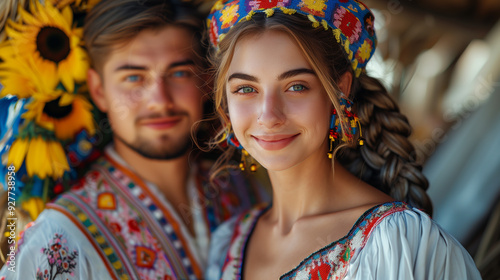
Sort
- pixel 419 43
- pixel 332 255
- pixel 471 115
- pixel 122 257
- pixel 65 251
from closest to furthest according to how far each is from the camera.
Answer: pixel 332 255 < pixel 65 251 < pixel 122 257 < pixel 471 115 < pixel 419 43

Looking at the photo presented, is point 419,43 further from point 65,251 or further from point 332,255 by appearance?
point 65,251

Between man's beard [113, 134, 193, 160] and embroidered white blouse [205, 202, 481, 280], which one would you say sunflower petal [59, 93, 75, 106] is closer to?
man's beard [113, 134, 193, 160]

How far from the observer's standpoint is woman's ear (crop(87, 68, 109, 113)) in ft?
7.25

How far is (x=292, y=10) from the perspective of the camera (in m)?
1.66

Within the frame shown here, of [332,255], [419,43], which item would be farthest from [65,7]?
[419,43]

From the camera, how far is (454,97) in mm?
3221

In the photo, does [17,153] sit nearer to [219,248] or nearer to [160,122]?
[160,122]

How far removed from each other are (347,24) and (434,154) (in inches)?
70.9

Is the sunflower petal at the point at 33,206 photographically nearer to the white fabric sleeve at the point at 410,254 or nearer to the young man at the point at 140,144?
the young man at the point at 140,144

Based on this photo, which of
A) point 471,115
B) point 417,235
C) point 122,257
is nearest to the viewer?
point 417,235

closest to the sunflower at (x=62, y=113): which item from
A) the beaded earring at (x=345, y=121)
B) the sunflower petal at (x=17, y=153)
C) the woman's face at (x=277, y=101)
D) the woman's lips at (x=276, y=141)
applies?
the sunflower petal at (x=17, y=153)

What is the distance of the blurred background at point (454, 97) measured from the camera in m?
2.60

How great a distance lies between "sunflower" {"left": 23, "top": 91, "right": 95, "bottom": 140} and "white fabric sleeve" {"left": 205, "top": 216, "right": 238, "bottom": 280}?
0.69 m

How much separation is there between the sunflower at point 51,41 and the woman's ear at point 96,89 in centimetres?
3
